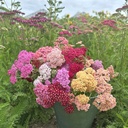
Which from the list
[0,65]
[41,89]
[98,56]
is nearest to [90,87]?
[41,89]

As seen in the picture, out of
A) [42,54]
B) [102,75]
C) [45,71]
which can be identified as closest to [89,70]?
[102,75]

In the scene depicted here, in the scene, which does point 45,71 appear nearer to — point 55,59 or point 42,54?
point 55,59

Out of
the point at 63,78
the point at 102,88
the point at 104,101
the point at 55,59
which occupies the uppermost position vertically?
the point at 55,59

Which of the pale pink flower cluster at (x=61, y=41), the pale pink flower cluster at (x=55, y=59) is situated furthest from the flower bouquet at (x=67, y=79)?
the pale pink flower cluster at (x=61, y=41)

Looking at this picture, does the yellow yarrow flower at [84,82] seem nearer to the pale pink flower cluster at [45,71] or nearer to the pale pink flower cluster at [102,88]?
the pale pink flower cluster at [102,88]

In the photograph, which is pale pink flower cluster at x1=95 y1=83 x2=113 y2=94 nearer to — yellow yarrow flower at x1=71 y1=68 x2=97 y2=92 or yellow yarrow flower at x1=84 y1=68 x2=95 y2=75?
yellow yarrow flower at x1=71 y1=68 x2=97 y2=92

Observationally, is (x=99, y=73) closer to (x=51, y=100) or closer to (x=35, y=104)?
(x=51, y=100)

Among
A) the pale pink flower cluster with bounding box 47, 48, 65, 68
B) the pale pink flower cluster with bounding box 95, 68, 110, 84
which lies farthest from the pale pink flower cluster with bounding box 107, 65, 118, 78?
the pale pink flower cluster with bounding box 47, 48, 65, 68

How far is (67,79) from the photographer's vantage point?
3.77 metres

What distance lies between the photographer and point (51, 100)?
371 centimetres

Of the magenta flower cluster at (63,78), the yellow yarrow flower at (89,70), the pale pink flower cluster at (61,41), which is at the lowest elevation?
the magenta flower cluster at (63,78)

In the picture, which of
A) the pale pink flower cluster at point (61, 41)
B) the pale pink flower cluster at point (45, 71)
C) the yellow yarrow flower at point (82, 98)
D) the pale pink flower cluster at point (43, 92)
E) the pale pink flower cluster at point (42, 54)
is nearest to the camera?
the yellow yarrow flower at point (82, 98)

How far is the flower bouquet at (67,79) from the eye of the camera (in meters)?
3.71

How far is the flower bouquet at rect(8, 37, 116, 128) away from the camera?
3707mm
